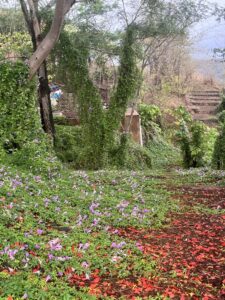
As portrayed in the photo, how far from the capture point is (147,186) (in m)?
9.81

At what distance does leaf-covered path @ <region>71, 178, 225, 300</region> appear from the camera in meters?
4.02

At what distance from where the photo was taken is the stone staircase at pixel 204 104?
123 feet

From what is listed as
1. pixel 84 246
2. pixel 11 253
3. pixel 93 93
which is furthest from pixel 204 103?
pixel 11 253

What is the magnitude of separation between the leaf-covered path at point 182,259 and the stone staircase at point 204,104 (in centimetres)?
3019

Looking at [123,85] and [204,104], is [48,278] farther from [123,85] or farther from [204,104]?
[204,104]

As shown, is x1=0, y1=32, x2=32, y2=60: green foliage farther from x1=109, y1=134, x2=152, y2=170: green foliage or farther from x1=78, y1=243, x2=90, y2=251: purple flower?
x1=78, y1=243, x2=90, y2=251: purple flower

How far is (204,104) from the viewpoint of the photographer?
40719 millimetres

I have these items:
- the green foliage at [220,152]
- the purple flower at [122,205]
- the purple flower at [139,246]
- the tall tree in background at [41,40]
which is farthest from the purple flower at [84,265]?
the green foliage at [220,152]

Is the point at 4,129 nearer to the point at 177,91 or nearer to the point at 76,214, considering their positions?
the point at 76,214

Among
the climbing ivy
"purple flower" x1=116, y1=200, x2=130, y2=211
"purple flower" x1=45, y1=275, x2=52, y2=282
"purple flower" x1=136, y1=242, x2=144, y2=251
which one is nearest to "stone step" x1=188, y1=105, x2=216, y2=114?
the climbing ivy

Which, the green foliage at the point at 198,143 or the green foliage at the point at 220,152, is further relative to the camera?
the green foliage at the point at 198,143

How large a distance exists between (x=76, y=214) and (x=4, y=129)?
590cm

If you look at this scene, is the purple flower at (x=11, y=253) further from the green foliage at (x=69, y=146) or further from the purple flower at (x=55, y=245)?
the green foliage at (x=69, y=146)

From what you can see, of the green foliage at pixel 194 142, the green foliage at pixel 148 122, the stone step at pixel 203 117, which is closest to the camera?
the green foliage at pixel 194 142
